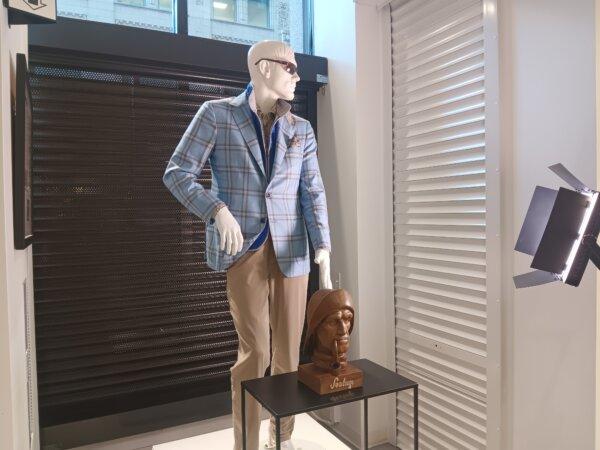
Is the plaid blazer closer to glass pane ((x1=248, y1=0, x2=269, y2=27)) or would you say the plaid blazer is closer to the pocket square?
the pocket square

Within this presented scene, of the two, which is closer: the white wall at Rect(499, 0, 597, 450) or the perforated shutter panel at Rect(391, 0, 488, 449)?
the white wall at Rect(499, 0, 597, 450)

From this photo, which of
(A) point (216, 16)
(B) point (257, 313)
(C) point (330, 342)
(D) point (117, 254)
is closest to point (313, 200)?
(B) point (257, 313)

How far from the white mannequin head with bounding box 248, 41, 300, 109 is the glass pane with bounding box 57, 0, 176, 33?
1290mm

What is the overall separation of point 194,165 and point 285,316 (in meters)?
0.64

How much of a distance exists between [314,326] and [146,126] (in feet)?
5.49

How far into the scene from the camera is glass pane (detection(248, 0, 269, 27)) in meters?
3.00

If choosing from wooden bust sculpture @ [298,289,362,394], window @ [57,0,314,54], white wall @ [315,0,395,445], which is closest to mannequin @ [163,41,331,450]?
wooden bust sculpture @ [298,289,362,394]

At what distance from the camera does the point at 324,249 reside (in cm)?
177

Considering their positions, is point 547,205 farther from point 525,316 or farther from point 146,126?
point 146,126

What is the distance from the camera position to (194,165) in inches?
65.8

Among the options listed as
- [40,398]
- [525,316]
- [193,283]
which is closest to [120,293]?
[193,283]

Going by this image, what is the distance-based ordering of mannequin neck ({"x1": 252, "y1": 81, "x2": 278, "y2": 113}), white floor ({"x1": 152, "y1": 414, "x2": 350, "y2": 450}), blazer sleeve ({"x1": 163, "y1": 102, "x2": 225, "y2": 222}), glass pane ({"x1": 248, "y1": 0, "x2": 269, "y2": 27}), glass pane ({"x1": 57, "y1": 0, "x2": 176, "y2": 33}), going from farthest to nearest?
glass pane ({"x1": 248, "y1": 0, "x2": 269, "y2": 27}) → glass pane ({"x1": 57, "y1": 0, "x2": 176, "y2": 33}) → white floor ({"x1": 152, "y1": 414, "x2": 350, "y2": 450}) → mannequin neck ({"x1": 252, "y1": 81, "x2": 278, "y2": 113}) → blazer sleeve ({"x1": 163, "y1": 102, "x2": 225, "y2": 222})

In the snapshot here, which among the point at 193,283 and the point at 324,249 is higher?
the point at 324,249

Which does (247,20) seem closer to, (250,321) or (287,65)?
(287,65)
